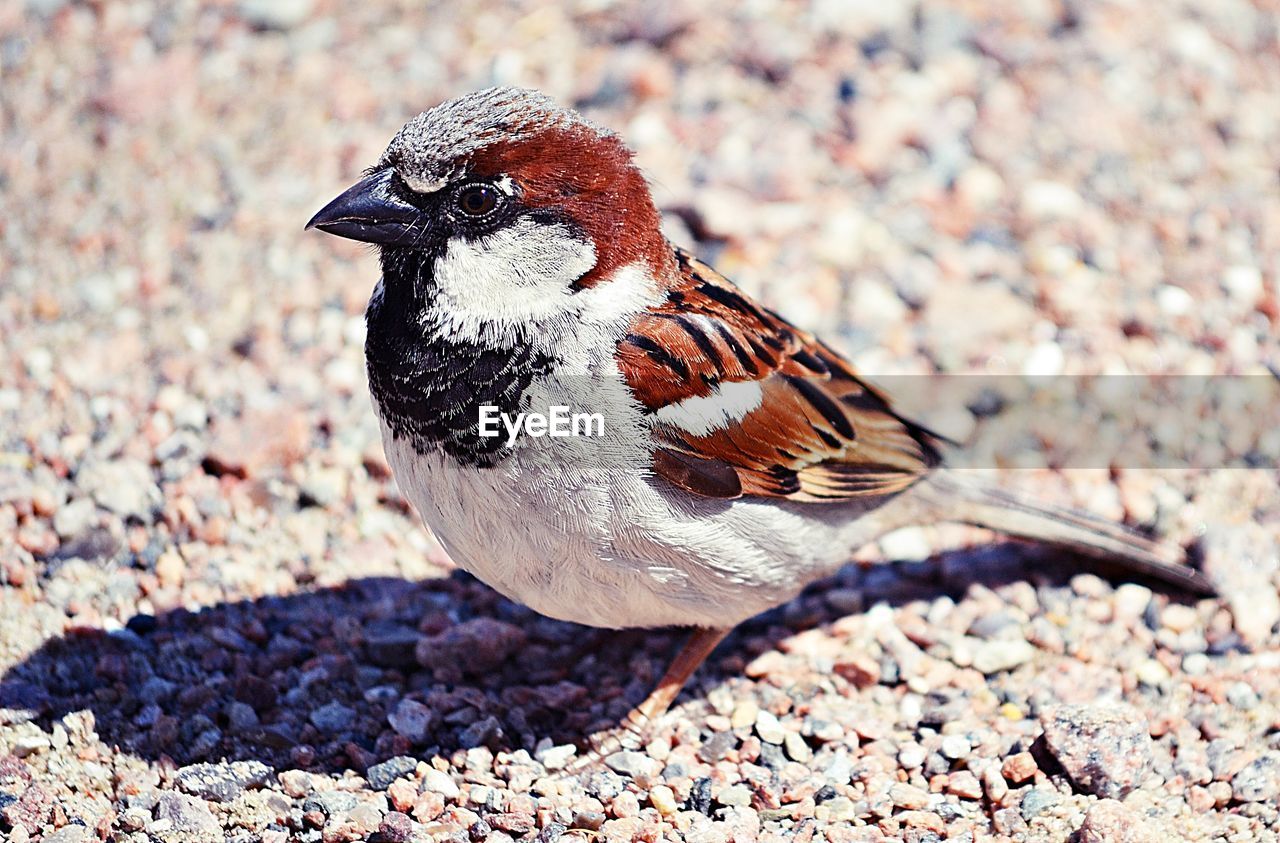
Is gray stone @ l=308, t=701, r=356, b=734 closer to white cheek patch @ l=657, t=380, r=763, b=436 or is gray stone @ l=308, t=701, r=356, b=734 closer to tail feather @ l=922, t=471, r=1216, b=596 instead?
white cheek patch @ l=657, t=380, r=763, b=436

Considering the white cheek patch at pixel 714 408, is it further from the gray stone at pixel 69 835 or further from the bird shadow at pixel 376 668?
the gray stone at pixel 69 835

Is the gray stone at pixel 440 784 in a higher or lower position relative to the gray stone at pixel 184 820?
lower

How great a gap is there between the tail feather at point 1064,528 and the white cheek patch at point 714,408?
2.70 feet

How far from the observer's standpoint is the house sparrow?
3.07m

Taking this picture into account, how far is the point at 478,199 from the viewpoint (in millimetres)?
3105

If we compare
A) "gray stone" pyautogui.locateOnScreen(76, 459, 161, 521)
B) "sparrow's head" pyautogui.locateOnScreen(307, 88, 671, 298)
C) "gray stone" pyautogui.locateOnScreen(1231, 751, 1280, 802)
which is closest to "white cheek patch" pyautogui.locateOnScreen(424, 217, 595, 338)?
"sparrow's head" pyautogui.locateOnScreen(307, 88, 671, 298)

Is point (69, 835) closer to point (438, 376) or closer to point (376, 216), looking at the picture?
point (438, 376)

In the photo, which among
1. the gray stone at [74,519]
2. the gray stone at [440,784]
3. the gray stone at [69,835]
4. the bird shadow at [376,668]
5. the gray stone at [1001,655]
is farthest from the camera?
the gray stone at [74,519]

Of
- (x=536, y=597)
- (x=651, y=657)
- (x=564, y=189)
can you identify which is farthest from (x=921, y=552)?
(x=564, y=189)

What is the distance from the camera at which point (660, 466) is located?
3.18m

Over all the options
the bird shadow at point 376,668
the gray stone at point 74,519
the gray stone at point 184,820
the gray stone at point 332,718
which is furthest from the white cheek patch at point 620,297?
the gray stone at point 74,519

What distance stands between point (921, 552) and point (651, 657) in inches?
36.8

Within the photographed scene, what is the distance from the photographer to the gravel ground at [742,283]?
11.0ft

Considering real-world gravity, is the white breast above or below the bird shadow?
above
